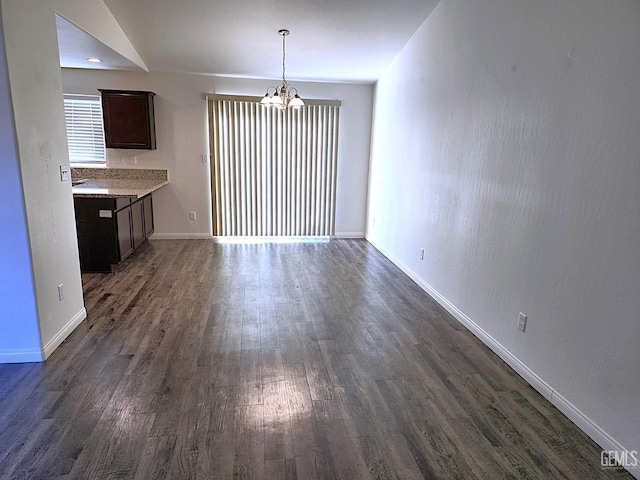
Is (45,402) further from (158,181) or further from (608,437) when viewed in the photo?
(158,181)

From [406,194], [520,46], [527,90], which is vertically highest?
[520,46]

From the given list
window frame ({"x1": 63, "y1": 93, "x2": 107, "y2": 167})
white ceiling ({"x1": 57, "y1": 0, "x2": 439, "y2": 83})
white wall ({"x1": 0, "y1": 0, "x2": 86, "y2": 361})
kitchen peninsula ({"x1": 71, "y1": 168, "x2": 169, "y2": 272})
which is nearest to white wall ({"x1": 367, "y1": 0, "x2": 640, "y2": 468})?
white ceiling ({"x1": 57, "y1": 0, "x2": 439, "y2": 83})

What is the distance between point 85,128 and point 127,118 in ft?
2.36

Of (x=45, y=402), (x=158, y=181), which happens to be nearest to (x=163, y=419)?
(x=45, y=402)

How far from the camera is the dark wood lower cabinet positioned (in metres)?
4.21

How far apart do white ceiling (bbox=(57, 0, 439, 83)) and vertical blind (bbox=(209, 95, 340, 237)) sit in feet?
1.90

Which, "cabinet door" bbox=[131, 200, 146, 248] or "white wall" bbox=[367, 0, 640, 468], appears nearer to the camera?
"white wall" bbox=[367, 0, 640, 468]

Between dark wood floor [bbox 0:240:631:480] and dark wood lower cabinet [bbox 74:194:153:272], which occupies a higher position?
dark wood lower cabinet [bbox 74:194:153:272]

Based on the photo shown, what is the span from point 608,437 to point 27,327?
133 inches

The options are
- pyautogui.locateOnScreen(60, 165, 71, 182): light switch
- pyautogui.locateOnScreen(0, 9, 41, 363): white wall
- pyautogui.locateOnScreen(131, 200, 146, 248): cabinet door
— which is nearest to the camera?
pyautogui.locateOnScreen(0, 9, 41, 363): white wall

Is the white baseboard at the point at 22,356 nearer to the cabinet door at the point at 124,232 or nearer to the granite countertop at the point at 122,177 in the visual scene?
the cabinet door at the point at 124,232

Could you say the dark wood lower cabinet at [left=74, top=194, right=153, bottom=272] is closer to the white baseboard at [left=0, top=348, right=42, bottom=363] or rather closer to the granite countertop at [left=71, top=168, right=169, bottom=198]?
the granite countertop at [left=71, top=168, right=169, bottom=198]

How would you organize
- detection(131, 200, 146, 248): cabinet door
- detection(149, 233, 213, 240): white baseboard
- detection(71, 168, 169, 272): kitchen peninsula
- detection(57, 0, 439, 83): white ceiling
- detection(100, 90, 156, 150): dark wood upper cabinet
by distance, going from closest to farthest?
1. detection(57, 0, 439, 83): white ceiling
2. detection(71, 168, 169, 272): kitchen peninsula
3. detection(131, 200, 146, 248): cabinet door
4. detection(100, 90, 156, 150): dark wood upper cabinet
5. detection(149, 233, 213, 240): white baseboard

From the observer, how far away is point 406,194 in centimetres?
474
